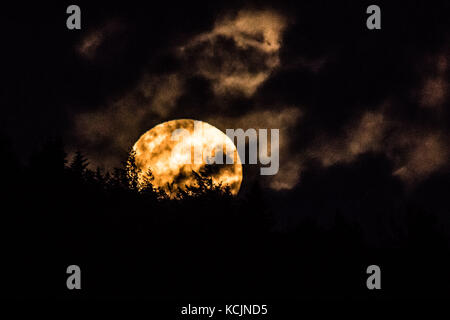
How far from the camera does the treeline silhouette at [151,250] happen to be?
17.5 metres

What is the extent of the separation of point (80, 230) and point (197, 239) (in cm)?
711

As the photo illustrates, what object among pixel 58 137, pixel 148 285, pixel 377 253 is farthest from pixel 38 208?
pixel 377 253

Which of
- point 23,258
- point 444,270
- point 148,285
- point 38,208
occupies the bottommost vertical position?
point 444,270

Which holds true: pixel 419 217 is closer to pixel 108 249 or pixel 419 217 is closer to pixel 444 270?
pixel 444 270

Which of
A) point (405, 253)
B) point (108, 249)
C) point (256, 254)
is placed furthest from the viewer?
point (405, 253)

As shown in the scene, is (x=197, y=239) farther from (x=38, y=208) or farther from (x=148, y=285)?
(x=38, y=208)

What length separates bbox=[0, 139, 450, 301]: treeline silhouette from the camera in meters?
17.5

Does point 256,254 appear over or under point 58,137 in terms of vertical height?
under

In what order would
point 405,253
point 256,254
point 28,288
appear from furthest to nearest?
point 405,253 < point 256,254 < point 28,288

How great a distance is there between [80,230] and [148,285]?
5821 mm

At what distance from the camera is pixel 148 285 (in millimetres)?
18141

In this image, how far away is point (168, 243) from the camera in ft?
70.0

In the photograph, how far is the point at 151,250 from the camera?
20.2 metres

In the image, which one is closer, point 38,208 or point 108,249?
point 108,249
